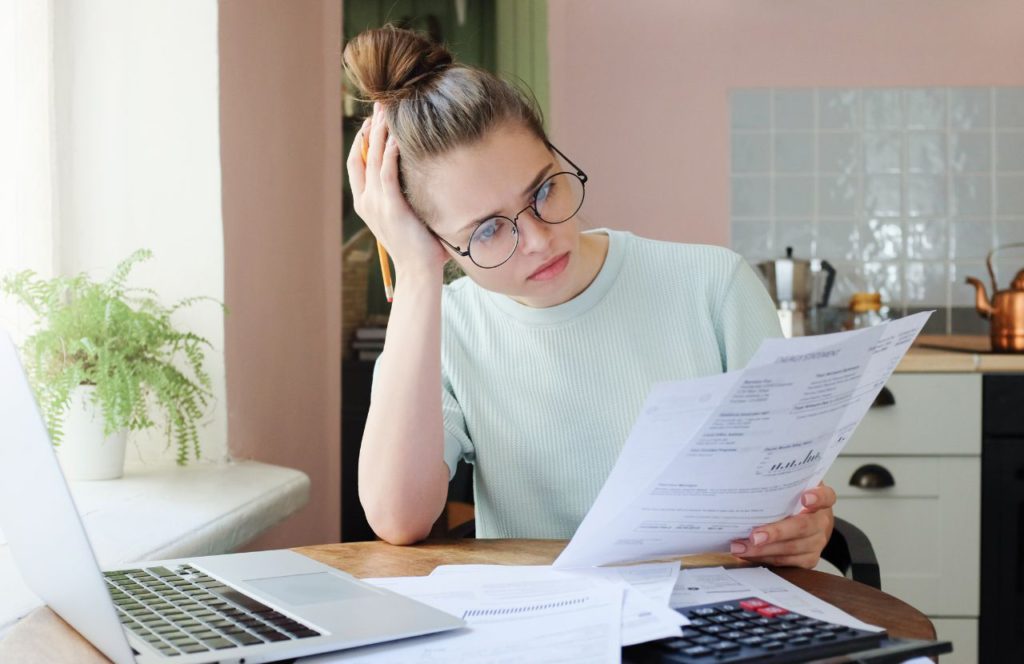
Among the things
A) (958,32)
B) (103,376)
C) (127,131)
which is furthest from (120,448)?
(958,32)

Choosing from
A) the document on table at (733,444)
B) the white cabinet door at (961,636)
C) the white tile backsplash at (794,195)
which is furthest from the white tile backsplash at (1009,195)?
the document on table at (733,444)

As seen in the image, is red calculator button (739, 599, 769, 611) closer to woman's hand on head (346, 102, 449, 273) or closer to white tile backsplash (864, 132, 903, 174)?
woman's hand on head (346, 102, 449, 273)

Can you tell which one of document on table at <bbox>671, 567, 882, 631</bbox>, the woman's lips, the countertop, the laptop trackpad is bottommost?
document on table at <bbox>671, 567, 882, 631</bbox>

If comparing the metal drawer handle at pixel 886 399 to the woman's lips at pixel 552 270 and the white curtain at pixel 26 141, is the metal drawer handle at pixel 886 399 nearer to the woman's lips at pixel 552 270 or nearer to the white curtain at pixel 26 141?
the woman's lips at pixel 552 270

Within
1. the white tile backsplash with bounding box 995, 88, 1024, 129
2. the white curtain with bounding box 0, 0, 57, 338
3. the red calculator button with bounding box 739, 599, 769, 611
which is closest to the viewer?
the red calculator button with bounding box 739, 599, 769, 611

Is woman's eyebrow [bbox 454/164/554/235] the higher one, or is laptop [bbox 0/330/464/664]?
woman's eyebrow [bbox 454/164/554/235]

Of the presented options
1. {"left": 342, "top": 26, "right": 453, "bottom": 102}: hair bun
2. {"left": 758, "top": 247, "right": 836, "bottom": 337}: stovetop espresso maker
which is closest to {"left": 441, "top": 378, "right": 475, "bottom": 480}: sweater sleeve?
{"left": 342, "top": 26, "right": 453, "bottom": 102}: hair bun

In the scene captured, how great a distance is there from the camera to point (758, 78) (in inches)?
136

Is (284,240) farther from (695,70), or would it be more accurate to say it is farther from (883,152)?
(883,152)

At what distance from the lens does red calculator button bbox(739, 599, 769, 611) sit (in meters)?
0.77

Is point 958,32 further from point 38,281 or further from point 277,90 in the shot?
point 38,281

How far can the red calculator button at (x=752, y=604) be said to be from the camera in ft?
2.53

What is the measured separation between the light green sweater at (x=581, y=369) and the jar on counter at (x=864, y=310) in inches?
77.9

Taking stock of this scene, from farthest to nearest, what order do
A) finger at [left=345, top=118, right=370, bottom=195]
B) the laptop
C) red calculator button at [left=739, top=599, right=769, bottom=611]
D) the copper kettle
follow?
the copper kettle, finger at [left=345, top=118, right=370, bottom=195], red calculator button at [left=739, top=599, right=769, bottom=611], the laptop
